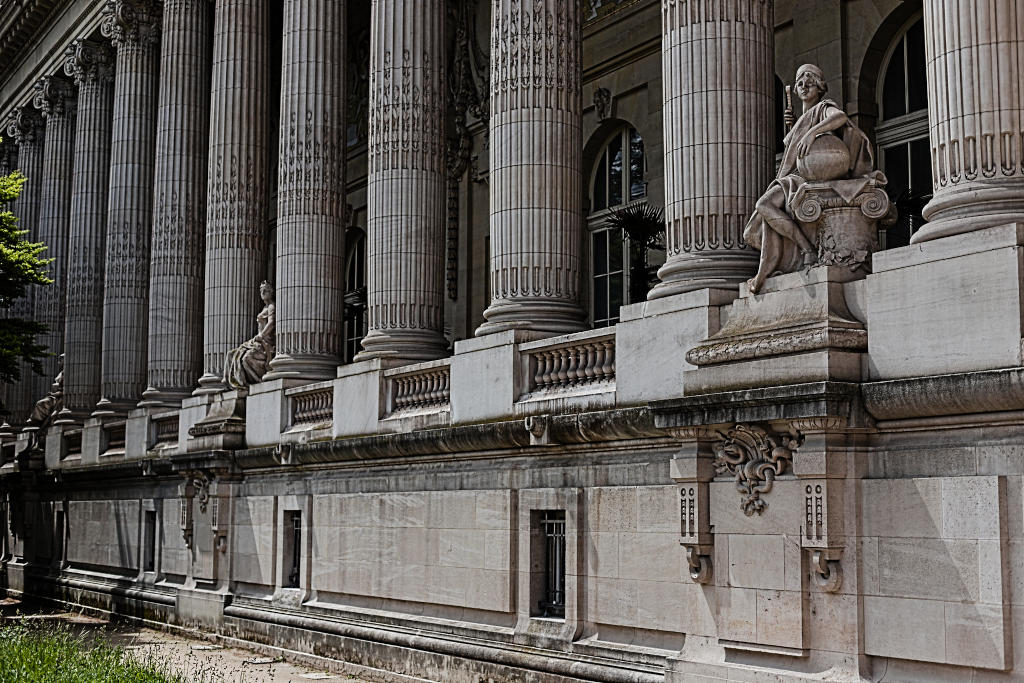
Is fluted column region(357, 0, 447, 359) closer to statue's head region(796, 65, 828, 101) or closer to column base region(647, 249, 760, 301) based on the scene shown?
column base region(647, 249, 760, 301)

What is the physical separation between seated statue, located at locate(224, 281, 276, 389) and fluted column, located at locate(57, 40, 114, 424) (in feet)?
42.5

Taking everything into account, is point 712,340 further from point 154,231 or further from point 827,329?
point 154,231

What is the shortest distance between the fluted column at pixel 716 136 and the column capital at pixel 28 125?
1410 inches

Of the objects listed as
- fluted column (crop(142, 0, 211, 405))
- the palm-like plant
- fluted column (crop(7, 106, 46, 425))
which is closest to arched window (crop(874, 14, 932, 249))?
the palm-like plant

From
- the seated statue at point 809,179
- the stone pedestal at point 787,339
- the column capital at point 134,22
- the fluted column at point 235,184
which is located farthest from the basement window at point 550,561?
the column capital at point 134,22

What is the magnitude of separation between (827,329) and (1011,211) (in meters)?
2.08

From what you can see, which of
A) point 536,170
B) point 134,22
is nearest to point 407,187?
point 536,170

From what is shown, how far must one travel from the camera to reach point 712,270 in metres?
16.5

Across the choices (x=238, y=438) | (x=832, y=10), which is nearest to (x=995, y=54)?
(x=832, y=10)

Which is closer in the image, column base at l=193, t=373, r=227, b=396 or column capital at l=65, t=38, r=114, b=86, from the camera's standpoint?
column base at l=193, t=373, r=227, b=396

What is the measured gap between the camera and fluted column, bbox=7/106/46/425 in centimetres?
4712

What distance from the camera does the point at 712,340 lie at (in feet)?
51.0

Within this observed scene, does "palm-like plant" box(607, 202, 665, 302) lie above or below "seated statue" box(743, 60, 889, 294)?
above

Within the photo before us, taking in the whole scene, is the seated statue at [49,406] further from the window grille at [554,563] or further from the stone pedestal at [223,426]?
the window grille at [554,563]
